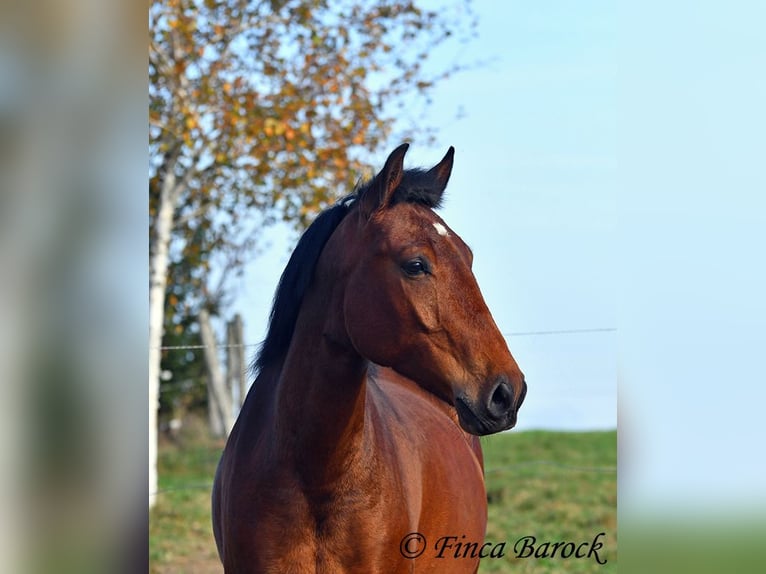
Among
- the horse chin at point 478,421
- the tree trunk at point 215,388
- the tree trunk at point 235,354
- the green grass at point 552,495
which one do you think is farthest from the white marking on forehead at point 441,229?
the tree trunk at point 215,388

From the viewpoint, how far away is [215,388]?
8.07 metres

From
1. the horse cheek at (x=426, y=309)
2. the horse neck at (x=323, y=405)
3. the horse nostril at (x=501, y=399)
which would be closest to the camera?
the horse nostril at (x=501, y=399)

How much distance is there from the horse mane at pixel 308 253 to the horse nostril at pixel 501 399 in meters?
0.56

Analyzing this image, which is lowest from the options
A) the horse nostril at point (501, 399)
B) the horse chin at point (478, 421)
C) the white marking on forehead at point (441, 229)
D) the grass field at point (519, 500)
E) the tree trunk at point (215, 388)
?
the grass field at point (519, 500)

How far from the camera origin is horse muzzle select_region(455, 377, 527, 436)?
1.86 m

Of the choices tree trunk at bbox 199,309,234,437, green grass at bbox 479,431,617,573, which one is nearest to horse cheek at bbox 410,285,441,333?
green grass at bbox 479,431,617,573

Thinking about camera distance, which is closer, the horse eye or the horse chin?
the horse chin

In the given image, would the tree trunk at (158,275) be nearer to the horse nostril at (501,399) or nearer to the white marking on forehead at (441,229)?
the white marking on forehead at (441,229)

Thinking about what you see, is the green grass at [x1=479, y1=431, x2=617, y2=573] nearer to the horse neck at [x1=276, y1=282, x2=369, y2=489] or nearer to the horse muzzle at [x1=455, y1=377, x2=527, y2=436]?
the horse neck at [x1=276, y1=282, x2=369, y2=489]

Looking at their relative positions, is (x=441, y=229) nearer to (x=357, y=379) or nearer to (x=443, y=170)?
(x=443, y=170)

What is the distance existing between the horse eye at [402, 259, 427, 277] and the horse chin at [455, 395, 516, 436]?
1.02ft

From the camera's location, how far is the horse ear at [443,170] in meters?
2.25

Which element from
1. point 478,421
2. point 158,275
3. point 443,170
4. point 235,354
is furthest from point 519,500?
point 478,421

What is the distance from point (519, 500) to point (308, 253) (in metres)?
4.95
